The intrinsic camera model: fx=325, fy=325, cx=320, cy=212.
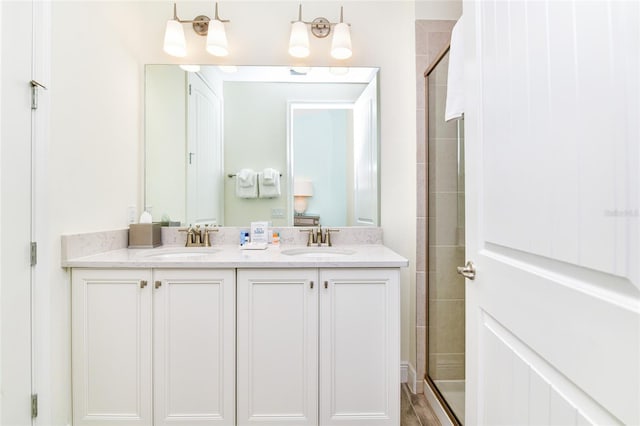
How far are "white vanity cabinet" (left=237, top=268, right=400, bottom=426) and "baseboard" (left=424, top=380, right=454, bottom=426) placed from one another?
0.93 feet

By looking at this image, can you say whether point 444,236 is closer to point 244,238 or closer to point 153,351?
point 244,238

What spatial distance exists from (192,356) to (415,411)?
1230mm

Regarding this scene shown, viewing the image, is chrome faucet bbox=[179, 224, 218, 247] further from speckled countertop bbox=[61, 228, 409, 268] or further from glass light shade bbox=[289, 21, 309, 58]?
glass light shade bbox=[289, 21, 309, 58]

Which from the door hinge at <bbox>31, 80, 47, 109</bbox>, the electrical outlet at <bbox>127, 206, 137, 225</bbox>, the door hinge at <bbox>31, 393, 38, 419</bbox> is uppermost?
the door hinge at <bbox>31, 80, 47, 109</bbox>

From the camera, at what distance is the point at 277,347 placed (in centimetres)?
151

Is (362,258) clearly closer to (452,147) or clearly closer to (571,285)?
(452,147)

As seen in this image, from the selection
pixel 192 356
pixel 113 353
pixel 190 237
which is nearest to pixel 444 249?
pixel 192 356

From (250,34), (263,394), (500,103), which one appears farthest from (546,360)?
(250,34)

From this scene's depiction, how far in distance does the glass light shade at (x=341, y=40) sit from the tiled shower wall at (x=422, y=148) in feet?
1.41

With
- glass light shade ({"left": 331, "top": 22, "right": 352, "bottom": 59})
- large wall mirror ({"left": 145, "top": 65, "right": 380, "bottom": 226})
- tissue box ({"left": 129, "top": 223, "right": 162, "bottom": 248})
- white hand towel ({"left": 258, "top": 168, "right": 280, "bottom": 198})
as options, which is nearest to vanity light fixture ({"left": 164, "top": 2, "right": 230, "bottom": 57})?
large wall mirror ({"left": 145, "top": 65, "right": 380, "bottom": 226})

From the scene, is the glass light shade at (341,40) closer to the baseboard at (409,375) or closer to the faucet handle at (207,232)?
the faucet handle at (207,232)

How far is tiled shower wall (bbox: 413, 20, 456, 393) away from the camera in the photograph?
1.99 metres

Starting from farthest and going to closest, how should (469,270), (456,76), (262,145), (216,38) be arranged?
(262,145)
(216,38)
(456,76)
(469,270)

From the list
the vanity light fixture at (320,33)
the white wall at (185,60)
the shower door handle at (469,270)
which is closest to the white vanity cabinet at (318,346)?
the shower door handle at (469,270)
